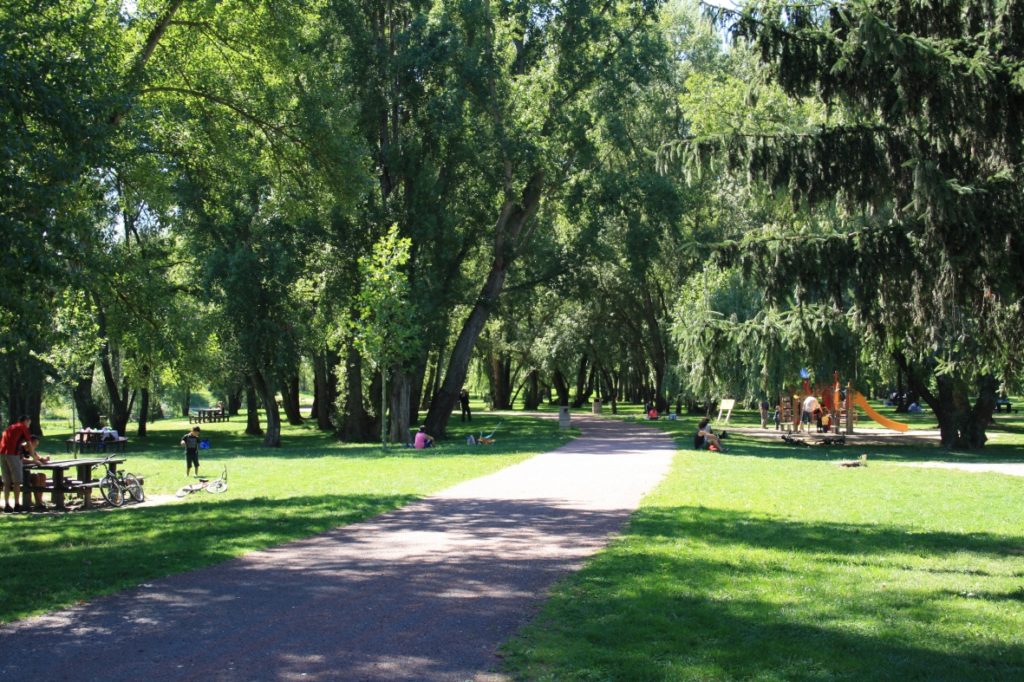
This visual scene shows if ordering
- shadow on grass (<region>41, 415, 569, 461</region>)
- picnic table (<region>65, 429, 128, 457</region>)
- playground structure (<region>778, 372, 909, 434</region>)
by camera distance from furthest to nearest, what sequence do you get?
picnic table (<region>65, 429, 128, 457</region>), playground structure (<region>778, 372, 909, 434</region>), shadow on grass (<region>41, 415, 569, 461</region>)

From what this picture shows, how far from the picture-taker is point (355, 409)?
33531mm

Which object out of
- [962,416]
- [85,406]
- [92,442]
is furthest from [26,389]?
[962,416]

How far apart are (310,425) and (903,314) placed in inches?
1664

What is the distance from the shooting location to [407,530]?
1079 cm

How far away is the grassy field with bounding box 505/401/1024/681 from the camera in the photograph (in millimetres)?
5578

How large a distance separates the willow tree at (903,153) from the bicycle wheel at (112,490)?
10.7 metres

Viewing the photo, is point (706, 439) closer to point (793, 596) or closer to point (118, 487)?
point (118, 487)

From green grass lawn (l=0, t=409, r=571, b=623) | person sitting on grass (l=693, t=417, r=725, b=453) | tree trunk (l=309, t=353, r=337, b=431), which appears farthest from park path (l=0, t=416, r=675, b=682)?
tree trunk (l=309, t=353, r=337, b=431)

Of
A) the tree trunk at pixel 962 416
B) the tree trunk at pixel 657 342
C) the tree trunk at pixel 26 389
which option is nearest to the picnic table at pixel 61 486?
the tree trunk at pixel 26 389

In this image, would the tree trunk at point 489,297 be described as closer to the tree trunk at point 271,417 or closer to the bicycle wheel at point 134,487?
the tree trunk at point 271,417

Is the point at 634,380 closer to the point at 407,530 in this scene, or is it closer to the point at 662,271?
the point at 662,271

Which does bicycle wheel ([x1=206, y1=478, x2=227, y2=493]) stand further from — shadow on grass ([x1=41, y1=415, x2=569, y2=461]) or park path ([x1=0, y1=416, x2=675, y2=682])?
shadow on grass ([x1=41, y1=415, x2=569, y2=461])

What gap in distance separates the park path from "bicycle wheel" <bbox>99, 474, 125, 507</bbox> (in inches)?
215

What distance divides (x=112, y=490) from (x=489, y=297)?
1722cm
